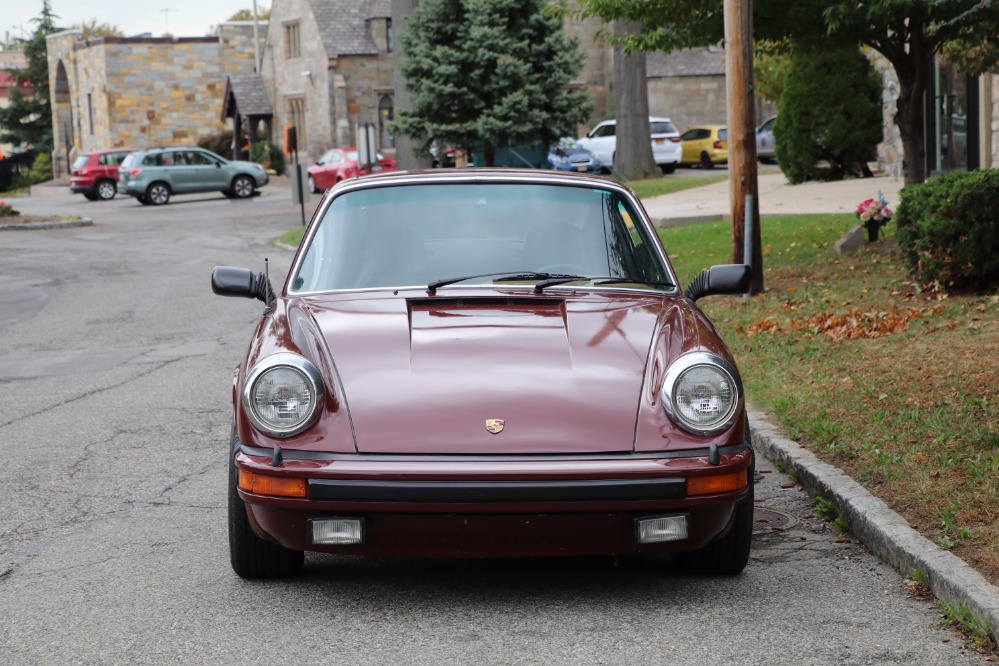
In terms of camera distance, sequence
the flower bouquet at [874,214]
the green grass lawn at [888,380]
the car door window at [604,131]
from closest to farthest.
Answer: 1. the green grass lawn at [888,380]
2. the flower bouquet at [874,214]
3. the car door window at [604,131]

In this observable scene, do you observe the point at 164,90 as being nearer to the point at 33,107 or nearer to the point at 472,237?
the point at 33,107

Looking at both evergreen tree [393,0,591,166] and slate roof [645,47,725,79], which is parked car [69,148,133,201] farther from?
slate roof [645,47,725,79]

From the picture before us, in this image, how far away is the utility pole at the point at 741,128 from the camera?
11961 millimetres

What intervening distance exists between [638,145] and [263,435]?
32.4 metres

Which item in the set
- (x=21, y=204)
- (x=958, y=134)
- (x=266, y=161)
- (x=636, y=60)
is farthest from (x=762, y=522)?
(x=266, y=161)

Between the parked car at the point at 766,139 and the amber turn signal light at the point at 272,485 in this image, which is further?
the parked car at the point at 766,139

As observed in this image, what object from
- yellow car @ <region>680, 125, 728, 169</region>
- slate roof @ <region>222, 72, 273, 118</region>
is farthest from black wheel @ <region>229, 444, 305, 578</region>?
slate roof @ <region>222, 72, 273, 118</region>

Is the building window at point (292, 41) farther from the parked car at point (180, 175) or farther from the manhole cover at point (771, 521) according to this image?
the manhole cover at point (771, 521)

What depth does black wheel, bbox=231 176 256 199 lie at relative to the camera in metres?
44.5

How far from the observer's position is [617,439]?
442 centimetres

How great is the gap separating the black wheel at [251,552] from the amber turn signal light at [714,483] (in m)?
1.50

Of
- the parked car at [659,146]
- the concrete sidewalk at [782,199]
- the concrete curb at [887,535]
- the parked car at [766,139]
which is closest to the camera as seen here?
the concrete curb at [887,535]

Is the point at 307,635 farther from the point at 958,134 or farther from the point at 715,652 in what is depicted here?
the point at 958,134

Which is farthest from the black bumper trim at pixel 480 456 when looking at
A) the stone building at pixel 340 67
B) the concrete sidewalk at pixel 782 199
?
the stone building at pixel 340 67
